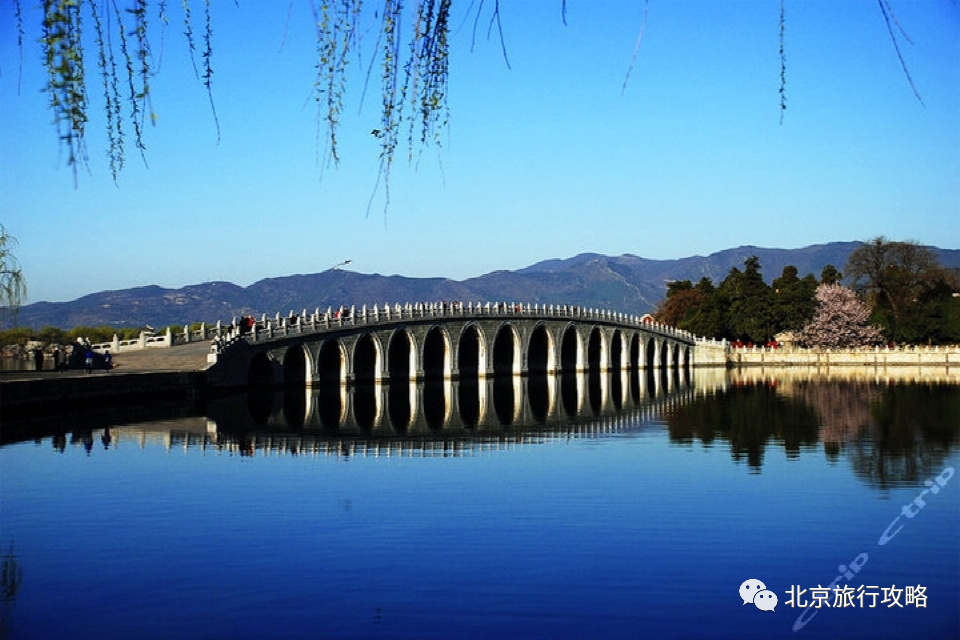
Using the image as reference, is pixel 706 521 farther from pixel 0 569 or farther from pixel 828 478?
pixel 0 569

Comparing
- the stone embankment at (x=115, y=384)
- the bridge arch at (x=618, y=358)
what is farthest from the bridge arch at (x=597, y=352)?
the stone embankment at (x=115, y=384)

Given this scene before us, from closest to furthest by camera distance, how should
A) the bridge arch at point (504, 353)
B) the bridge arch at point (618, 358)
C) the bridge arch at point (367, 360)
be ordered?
the bridge arch at point (367, 360) < the bridge arch at point (504, 353) < the bridge arch at point (618, 358)

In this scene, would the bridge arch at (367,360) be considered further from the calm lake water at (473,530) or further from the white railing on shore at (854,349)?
the white railing on shore at (854,349)

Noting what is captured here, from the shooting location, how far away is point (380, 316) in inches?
2657

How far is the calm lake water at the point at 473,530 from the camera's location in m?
14.7

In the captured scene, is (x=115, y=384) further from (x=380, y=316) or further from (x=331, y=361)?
(x=331, y=361)

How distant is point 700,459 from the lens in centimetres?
3072

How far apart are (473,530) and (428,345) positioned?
2597 inches

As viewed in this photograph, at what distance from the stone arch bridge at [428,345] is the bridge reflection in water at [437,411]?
180cm

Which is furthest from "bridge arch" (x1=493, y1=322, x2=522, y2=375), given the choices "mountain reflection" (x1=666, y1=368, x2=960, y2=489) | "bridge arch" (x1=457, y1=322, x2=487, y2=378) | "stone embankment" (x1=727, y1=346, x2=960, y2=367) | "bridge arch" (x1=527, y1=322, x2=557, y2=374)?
"stone embankment" (x1=727, y1=346, x2=960, y2=367)

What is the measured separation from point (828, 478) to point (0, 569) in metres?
18.3

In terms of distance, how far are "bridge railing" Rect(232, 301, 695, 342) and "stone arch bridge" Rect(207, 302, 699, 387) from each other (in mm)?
77

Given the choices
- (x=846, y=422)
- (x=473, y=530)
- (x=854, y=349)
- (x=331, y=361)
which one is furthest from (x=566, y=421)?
(x=854, y=349)

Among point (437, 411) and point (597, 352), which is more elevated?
point (597, 352)
